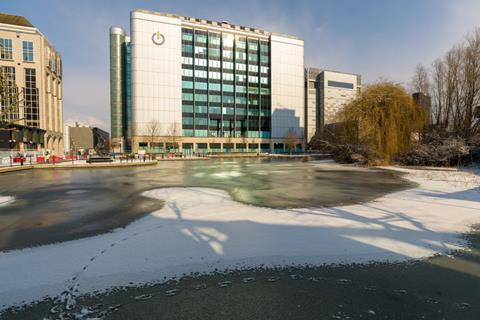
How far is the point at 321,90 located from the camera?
4975 inches

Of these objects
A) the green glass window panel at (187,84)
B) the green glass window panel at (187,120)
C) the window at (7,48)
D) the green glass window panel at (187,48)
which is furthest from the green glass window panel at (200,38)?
the window at (7,48)

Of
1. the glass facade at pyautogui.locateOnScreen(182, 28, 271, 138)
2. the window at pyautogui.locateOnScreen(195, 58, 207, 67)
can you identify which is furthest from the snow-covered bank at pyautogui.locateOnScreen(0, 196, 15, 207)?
the window at pyautogui.locateOnScreen(195, 58, 207, 67)

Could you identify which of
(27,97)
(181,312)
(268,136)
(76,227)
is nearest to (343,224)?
(181,312)

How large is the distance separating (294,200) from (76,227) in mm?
6860

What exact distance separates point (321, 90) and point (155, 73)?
86790 millimetres

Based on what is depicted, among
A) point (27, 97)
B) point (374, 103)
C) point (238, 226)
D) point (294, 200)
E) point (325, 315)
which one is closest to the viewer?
point (325, 315)

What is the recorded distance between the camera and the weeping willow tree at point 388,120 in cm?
2539

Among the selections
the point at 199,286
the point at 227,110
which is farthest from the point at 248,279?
the point at 227,110

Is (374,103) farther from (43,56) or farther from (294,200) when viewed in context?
(43,56)

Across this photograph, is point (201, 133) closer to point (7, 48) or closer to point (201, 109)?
point (201, 109)

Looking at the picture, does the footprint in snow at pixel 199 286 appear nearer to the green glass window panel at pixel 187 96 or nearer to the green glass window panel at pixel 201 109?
the green glass window panel at pixel 201 109

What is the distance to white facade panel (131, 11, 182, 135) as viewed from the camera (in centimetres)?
7144

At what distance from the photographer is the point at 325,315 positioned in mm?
2811

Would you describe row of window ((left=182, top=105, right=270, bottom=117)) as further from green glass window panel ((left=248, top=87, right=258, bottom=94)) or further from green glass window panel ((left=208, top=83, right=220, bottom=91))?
green glass window panel ((left=208, top=83, right=220, bottom=91))
